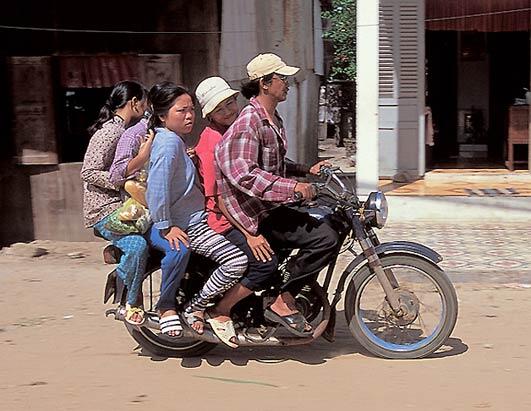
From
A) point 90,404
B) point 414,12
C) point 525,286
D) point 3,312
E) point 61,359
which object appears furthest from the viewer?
point 414,12

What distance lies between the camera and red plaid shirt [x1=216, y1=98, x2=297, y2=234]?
4715mm

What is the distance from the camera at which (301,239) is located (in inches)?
191

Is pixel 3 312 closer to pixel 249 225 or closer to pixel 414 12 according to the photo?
pixel 249 225

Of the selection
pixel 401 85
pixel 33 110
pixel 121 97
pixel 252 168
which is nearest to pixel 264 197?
pixel 252 168

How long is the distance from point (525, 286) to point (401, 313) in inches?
93.6

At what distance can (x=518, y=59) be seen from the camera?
1370cm

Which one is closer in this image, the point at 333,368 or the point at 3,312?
the point at 333,368

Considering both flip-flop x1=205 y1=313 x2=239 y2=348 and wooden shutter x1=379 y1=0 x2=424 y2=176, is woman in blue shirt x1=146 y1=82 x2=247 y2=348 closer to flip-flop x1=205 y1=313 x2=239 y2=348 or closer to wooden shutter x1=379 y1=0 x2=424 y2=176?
flip-flop x1=205 y1=313 x2=239 y2=348

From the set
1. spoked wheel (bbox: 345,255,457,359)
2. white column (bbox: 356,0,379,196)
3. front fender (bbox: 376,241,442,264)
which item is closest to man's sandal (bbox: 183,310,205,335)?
spoked wheel (bbox: 345,255,457,359)

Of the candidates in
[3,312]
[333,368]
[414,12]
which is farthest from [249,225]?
[414,12]

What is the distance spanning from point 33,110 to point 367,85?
369 centimetres

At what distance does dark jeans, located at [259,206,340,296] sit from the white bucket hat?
0.70 m

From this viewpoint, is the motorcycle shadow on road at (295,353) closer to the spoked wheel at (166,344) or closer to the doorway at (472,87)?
the spoked wheel at (166,344)

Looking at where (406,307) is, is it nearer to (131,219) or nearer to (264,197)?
(264,197)
